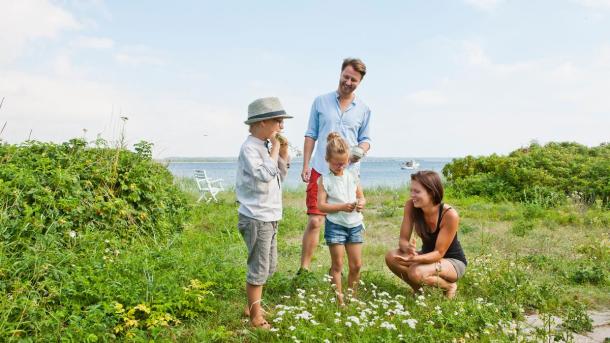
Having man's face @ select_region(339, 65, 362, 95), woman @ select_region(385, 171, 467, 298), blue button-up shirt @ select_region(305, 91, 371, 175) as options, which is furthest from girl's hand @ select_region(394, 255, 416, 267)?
man's face @ select_region(339, 65, 362, 95)

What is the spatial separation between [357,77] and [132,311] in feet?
9.38

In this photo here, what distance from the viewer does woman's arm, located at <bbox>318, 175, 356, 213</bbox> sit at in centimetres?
434

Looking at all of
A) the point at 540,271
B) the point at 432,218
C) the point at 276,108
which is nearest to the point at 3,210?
the point at 276,108

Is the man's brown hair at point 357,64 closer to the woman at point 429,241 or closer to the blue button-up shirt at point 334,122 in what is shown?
the blue button-up shirt at point 334,122

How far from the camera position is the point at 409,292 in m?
4.95

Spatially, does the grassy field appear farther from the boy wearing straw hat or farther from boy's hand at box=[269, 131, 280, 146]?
boy's hand at box=[269, 131, 280, 146]

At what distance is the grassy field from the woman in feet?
0.64

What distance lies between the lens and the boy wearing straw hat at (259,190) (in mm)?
3768

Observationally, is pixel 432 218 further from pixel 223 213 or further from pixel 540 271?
pixel 223 213

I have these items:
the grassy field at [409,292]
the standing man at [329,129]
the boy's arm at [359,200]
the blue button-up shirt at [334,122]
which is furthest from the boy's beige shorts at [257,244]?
the blue button-up shirt at [334,122]

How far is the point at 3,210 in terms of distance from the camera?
17.4 feet

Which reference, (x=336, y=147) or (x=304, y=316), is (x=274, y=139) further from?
(x=304, y=316)

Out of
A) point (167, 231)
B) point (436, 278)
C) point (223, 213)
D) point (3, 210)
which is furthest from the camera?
point (223, 213)

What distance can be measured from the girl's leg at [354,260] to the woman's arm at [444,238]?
0.48m
